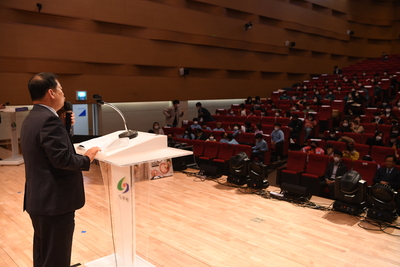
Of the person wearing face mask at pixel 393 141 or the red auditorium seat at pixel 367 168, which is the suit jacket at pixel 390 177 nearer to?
the red auditorium seat at pixel 367 168

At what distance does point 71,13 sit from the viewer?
7.54m

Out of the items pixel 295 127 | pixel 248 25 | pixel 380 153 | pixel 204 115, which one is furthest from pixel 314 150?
pixel 248 25

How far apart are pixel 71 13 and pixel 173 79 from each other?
10.6 ft

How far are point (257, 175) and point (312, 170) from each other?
844 mm

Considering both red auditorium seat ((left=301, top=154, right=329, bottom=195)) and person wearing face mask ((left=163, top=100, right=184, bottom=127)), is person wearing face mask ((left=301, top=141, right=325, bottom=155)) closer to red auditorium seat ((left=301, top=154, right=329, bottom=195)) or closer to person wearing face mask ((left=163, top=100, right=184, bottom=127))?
red auditorium seat ((left=301, top=154, right=329, bottom=195))

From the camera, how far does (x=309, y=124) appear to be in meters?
7.38

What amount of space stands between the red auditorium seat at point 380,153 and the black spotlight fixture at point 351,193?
141 centimetres

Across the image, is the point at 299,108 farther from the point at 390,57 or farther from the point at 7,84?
the point at 390,57

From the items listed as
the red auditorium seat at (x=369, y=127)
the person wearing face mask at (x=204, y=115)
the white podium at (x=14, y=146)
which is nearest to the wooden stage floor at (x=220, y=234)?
the white podium at (x=14, y=146)

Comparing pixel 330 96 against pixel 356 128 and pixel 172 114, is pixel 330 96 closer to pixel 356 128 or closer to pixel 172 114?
pixel 356 128

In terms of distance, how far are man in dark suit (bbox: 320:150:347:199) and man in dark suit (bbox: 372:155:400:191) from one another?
43cm

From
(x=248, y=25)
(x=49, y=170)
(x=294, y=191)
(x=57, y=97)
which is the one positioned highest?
(x=248, y=25)

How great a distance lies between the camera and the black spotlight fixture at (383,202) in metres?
3.70

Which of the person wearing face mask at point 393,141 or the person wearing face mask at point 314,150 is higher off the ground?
the person wearing face mask at point 393,141
